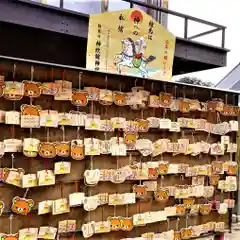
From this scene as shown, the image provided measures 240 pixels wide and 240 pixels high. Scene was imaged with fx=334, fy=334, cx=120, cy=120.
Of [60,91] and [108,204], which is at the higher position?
[60,91]

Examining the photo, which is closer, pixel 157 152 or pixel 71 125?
pixel 71 125

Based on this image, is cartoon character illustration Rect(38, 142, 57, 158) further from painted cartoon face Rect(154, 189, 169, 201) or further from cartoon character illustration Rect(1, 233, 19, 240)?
painted cartoon face Rect(154, 189, 169, 201)

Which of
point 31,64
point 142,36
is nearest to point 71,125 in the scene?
point 31,64

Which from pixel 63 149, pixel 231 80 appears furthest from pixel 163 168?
pixel 231 80

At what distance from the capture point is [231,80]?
12469 mm

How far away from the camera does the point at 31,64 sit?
2.69 meters

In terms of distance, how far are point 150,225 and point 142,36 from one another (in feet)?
6.41

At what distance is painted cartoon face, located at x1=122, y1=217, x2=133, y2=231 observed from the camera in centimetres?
311

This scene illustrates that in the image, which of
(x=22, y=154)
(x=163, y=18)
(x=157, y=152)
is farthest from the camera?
(x=163, y=18)

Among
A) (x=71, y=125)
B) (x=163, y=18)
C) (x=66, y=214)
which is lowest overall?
(x=66, y=214)

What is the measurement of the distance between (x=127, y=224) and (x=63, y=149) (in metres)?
0.98

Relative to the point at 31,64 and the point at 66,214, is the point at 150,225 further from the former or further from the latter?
the point at 31,64

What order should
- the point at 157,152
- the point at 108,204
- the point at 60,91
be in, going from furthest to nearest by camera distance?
the point at 157,152 → the point at 108,204 → the point at 60,91

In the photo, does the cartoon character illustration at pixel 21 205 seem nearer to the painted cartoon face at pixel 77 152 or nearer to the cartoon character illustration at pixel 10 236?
the cartoon character illustration at pixel 10 236
